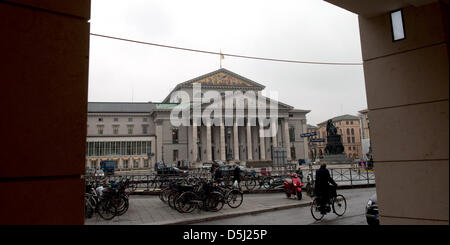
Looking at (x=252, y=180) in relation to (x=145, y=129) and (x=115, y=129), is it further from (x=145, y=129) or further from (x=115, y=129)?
(x=115, y=129)

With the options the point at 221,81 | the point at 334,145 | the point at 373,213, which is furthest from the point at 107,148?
Answer: the point at 373,213

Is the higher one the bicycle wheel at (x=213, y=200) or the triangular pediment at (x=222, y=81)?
the triangular pediment at (x=222, y=81)

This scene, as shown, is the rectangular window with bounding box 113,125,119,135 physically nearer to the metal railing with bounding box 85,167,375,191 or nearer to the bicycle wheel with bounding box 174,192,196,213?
the metal railing with bounding box 85,167,375,191

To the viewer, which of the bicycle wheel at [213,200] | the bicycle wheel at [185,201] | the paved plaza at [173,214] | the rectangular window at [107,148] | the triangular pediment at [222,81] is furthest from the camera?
the triangular pediment at [222,81]

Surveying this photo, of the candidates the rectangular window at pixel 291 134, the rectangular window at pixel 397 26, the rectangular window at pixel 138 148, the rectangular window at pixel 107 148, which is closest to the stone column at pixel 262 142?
the rectangular window at pixel 291 134

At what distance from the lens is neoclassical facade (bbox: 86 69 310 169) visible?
70625 millimetres

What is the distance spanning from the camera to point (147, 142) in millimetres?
74188

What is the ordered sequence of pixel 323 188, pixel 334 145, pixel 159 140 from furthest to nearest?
pixel 159 140, pixel 334 145, pixel 323 188

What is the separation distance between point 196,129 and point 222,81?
17.3m

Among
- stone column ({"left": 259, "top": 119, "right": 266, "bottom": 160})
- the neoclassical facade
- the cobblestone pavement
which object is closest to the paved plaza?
the cobblestone pavement

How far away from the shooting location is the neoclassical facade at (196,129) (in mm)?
70625

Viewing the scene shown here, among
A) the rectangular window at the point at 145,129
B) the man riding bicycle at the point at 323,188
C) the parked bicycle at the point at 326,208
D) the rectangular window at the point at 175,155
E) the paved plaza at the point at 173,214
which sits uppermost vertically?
the rectangular window at the point at 145,129

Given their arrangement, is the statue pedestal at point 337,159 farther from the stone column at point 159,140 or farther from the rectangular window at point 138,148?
the rectangular window at point 138,148

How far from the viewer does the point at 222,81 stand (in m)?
80.5
